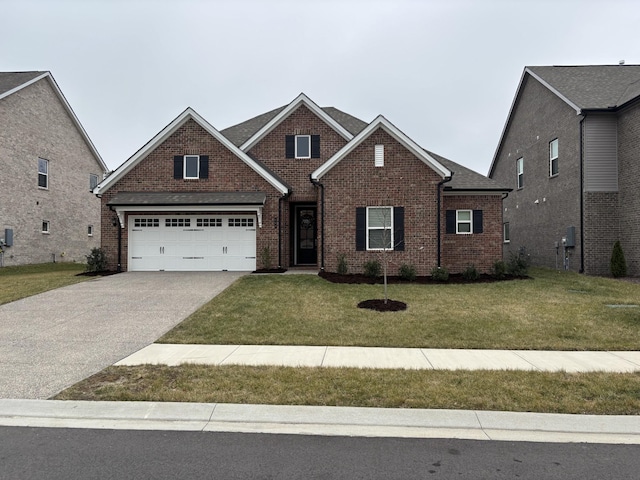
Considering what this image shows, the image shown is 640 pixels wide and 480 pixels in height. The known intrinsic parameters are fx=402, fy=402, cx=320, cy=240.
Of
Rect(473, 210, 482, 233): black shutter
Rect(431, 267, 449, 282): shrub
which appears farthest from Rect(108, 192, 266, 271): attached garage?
Rect(473, 210, 482, 233): black shutter

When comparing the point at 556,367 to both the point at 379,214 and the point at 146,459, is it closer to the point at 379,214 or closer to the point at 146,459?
the point at 146,459

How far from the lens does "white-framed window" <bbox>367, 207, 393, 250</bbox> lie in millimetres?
15172

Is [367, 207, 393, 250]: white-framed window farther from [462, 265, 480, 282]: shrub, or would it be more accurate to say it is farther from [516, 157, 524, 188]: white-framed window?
[516, 157, 524, 188]: white-framed window

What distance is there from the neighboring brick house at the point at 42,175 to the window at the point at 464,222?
72.6 feet

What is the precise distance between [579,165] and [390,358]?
15.6m

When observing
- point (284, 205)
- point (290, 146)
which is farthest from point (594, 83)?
point (284, 205)

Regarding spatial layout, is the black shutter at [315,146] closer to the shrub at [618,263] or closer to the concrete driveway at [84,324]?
the concrete driveway at [84,324]

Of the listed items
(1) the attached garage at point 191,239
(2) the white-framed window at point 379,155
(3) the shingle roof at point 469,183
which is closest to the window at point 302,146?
(1) the attached garage at point 191,239

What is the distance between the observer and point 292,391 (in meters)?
4.98

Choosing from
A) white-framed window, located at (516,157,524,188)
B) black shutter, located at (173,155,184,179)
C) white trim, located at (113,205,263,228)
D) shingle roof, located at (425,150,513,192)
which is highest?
white-framed window, located at (516,157,524,188)

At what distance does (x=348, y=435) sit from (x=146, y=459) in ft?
6.16

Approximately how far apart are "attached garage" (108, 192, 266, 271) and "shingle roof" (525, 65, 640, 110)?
587 inches

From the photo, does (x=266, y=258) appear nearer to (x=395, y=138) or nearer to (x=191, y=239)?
(x=191, y=239)

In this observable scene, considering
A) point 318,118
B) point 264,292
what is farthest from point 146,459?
point 318,118
